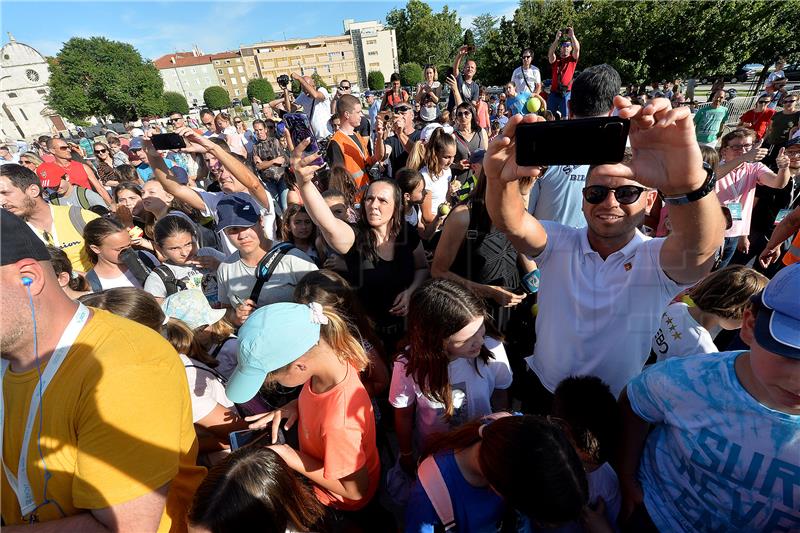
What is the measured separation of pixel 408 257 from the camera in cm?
283

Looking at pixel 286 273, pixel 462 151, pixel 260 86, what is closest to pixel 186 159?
pixel 462 151

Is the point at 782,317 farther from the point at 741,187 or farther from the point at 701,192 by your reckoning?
the point at 741,187

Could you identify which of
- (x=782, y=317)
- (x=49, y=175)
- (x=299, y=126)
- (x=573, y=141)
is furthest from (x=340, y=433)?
(x=49, y=175)

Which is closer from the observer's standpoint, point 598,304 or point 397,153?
point 598,304

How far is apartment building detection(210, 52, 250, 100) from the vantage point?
92.6 meters

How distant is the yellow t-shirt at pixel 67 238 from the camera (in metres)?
3.38

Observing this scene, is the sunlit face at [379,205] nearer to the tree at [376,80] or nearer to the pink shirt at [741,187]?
the pink shirt at [741,187]

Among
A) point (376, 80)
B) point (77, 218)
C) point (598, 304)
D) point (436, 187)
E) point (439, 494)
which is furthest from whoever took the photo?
point (376, 80)

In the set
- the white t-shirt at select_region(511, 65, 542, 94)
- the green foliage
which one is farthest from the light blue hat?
the green foliage

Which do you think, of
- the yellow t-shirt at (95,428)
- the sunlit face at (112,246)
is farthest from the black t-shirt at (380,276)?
the sunlit face at (112,246)

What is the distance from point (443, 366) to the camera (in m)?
1.88

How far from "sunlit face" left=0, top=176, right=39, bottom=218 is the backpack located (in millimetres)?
1248

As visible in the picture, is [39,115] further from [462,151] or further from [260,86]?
[462,151]

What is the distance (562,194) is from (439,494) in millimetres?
2308
